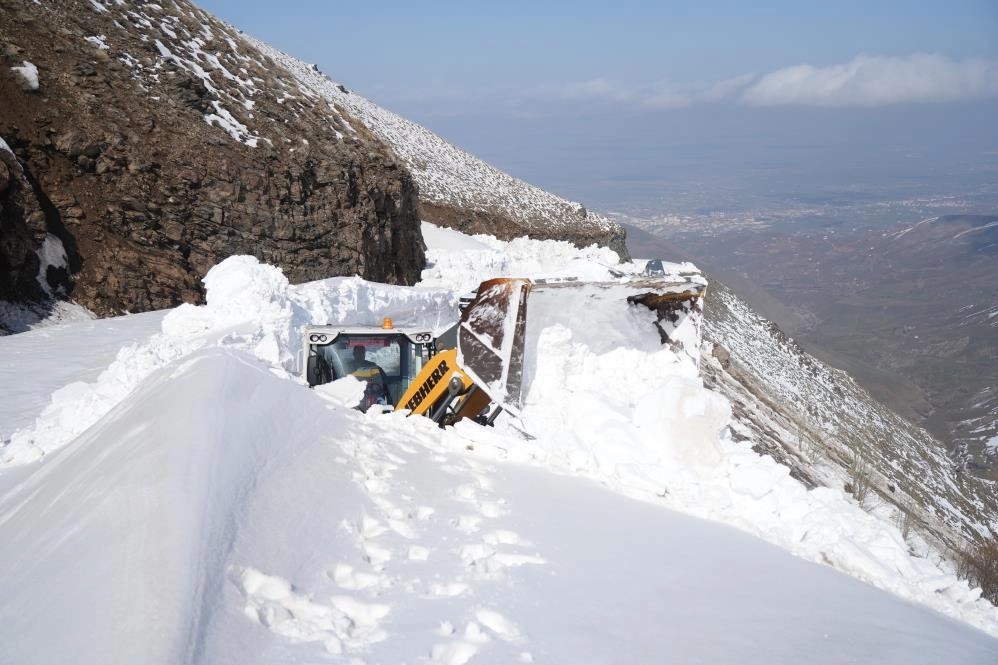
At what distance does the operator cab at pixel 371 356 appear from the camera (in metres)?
9.02

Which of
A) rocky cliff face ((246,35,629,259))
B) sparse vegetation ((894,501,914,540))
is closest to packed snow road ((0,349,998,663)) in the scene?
sparse vegetation ((894,501,914,540))

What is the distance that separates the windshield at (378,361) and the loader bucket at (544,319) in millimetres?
913

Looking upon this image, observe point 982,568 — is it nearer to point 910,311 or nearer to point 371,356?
point 371,356

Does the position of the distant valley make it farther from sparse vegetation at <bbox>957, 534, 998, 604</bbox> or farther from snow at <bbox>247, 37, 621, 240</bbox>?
sparse vegetation at <bbox>957, 534, 998, 604</bbox>

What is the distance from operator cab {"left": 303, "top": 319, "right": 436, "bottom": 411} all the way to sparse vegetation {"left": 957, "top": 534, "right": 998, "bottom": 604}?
288 inches

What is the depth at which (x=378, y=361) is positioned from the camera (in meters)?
9.42

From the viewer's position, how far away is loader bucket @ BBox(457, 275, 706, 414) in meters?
8.48

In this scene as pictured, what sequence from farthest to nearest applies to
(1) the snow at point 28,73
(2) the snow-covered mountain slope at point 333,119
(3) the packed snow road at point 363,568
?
1. (2) the snow-covered mountain slope at point 333,119
2. (1) the snow at point 28,73
3. (3) the packed snow road at point 363,568

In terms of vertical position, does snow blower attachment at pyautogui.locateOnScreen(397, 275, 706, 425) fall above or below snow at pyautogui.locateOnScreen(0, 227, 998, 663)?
above

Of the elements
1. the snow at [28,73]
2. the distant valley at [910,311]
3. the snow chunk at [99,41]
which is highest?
the snow chunk at [99,41]

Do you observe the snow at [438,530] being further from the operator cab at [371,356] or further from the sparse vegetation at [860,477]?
the sparse vegetation at [860,477]

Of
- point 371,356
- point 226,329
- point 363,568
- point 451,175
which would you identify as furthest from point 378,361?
point 451,175

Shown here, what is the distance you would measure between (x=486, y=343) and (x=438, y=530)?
11.3 ft

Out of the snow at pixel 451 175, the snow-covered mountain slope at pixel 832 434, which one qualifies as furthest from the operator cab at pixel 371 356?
the snow at pixel 451 175
